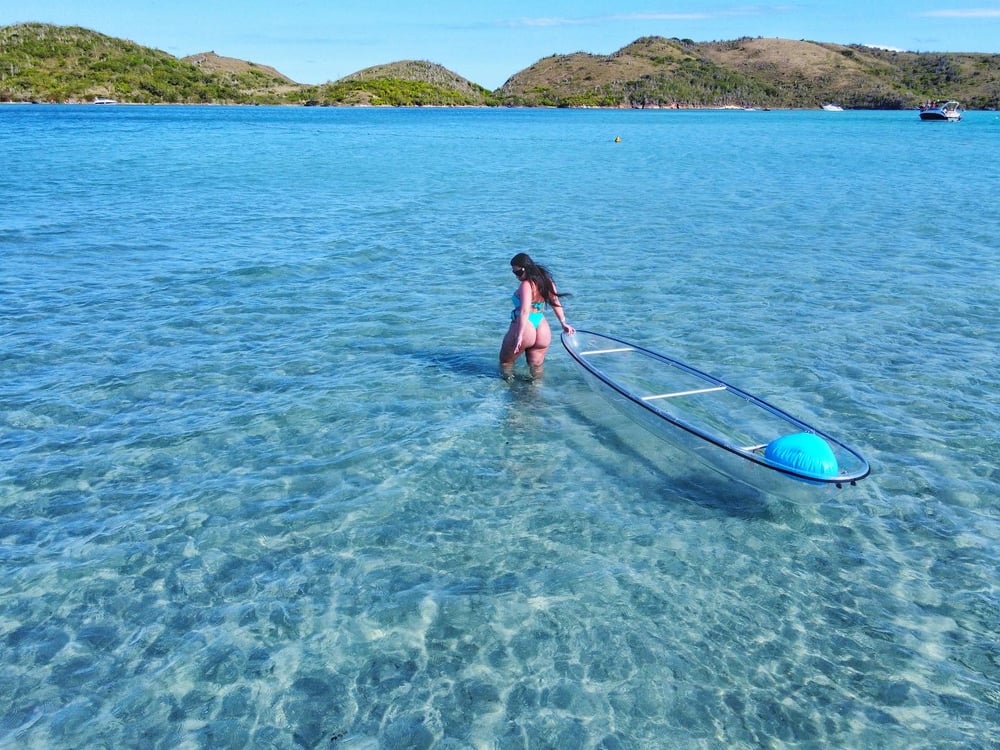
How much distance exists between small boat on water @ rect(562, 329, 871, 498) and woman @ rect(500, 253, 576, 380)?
531 mm

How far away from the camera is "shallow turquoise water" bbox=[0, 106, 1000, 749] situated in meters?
6.52

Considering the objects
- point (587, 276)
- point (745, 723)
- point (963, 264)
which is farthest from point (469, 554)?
point (963, 264)

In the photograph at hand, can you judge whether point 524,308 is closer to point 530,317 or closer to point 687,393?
point 530,317

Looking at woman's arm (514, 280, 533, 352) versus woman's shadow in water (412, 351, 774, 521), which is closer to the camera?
woman's shadow in water (412, 351, 774, 521)

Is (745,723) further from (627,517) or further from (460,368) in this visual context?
(460,368)

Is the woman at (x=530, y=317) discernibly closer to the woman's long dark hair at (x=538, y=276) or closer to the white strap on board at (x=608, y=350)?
the woman's long dark hair at (x=538, y=276)

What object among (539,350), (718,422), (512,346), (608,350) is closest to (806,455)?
(718,422)

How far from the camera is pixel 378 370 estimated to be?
14.0m

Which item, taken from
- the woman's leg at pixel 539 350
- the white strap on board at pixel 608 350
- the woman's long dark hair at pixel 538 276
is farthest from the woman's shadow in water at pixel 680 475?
the woman's long dark hair at pixel 538 276

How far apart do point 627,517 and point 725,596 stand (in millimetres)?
1716

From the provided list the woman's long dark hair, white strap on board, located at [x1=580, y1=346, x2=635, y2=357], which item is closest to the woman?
the woman's long dark hair

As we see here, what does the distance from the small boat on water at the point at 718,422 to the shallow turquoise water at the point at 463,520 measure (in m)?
0.54

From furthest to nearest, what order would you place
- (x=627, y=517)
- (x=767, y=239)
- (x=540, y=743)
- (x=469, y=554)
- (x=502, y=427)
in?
(x=767, y=239) → (x=502, y=427) → (x=627, y=517) → (x=469, y=554) → (x=540, y=743)

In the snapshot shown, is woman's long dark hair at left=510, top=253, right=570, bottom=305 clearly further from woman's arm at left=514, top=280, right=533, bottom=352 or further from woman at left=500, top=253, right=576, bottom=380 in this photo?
woman's arm at left=514, top=280, right=533, bottom=352
